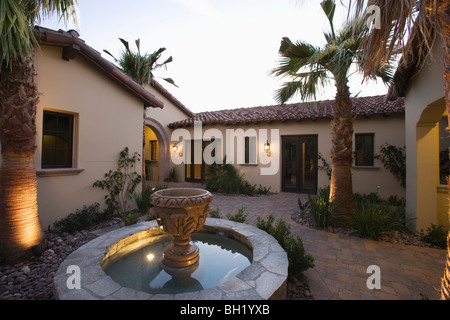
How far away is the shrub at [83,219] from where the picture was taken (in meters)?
4.74

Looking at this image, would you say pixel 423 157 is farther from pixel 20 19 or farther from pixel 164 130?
pixel 164 130

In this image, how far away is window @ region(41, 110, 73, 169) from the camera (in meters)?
4.94

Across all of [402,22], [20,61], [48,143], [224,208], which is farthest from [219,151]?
[402,22]

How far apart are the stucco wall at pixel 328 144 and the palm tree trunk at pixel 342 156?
4.15m

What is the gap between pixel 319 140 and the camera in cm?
942

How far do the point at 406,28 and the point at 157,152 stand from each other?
13579 mm

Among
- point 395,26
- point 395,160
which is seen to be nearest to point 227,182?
point 395,160

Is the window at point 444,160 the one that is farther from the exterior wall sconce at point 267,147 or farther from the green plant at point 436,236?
the exterior wall sconce at point 267,147

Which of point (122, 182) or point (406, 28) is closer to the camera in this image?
point (406, 28)

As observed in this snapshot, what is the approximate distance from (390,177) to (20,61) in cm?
1201

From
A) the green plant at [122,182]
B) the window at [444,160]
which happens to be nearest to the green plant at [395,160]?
the window at [444,160]

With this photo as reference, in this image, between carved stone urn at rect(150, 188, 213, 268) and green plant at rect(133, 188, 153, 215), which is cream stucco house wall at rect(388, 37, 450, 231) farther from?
green plant at rect(133, 188, 153, 215)

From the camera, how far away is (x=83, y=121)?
17.7 feet
